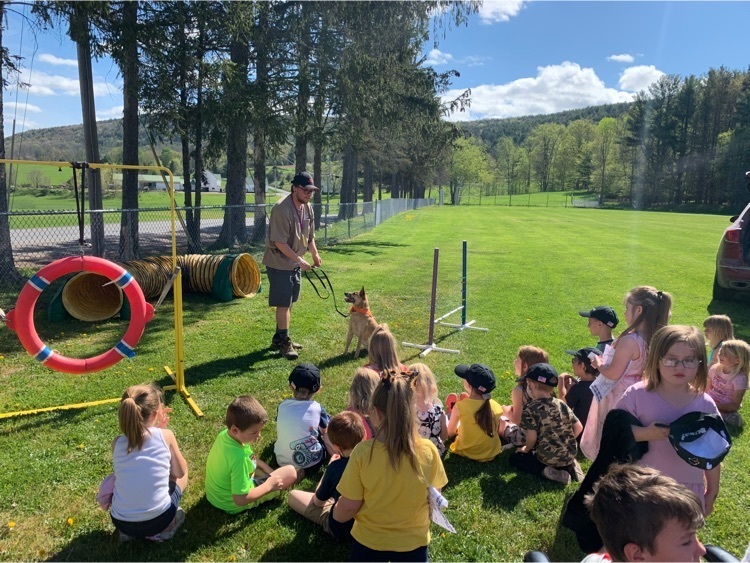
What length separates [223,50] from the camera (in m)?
14.1

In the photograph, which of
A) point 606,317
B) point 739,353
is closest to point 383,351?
point 606,317

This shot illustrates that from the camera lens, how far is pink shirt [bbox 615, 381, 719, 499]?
2777 mm

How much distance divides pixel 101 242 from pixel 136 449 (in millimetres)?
8629

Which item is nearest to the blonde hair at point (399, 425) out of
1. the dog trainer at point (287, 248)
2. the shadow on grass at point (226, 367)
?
the shadow on grass at point (226, 367)

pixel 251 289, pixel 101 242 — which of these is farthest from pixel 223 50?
pixel 251 289

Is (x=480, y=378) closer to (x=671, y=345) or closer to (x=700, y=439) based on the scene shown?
(x=671, y=345)

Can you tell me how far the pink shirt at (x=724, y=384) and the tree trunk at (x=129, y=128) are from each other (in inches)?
373

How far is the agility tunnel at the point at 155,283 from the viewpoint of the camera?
7756 millimetres

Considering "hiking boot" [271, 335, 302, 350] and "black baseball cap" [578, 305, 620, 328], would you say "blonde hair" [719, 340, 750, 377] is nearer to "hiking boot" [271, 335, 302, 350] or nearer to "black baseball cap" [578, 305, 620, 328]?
"black baseball cap" [578, 305, 620, 328]

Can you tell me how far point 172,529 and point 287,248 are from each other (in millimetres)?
3674

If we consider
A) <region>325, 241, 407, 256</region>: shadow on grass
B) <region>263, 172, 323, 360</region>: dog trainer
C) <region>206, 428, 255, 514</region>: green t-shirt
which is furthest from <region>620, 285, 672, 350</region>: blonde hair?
<region>325, 241, 407, 256</region>: shadow on grass

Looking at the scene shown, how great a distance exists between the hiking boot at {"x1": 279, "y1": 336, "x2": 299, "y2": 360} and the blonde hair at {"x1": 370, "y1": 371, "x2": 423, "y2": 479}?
154 inches

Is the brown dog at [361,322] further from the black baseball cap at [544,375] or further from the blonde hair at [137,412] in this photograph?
the blonde hair at [137,412]

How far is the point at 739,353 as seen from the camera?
15.1 feet
